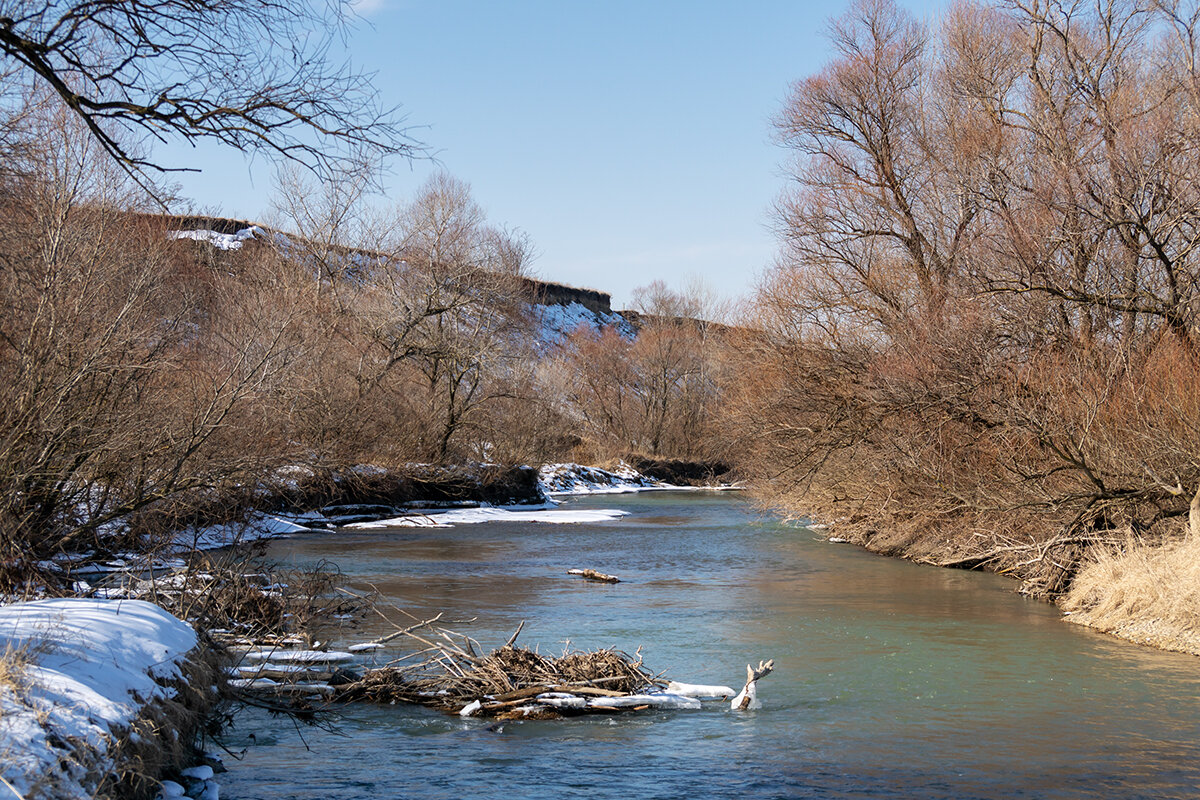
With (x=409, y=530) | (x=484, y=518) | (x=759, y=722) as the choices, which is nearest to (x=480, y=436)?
(x=484, y=518)

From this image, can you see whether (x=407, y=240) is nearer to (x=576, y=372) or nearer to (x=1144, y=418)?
(x=1144, y=418)

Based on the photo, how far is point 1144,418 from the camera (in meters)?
15.9

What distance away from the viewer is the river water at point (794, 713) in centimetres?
773

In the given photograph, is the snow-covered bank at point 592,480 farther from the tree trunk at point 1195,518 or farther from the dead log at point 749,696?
the dead log at point 749,696

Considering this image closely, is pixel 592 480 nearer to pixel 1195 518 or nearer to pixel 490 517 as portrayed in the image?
pixel 490 517

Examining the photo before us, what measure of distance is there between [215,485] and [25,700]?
11.4m

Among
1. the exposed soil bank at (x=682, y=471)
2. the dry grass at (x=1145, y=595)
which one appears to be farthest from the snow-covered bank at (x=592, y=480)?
the dry grass at (x=1145, y=595)

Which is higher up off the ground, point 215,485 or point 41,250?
point 41,250

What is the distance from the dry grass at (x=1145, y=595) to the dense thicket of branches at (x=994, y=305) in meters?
0.92

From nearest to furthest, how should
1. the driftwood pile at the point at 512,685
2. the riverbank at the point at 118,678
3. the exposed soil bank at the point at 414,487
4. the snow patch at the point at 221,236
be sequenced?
the riverbank at the point at 118,678, the driftwood pile at the point at 512,685, the exposed soil bank at the point at 414,487, the snow patch at the point at 221,236

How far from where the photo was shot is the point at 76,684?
5.19 m

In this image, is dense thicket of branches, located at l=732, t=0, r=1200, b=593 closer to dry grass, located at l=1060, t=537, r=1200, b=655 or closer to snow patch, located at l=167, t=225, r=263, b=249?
dry grass, located at l=1060, t=537, r=1200, b=655

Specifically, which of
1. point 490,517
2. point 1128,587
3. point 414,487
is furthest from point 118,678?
point 414,487

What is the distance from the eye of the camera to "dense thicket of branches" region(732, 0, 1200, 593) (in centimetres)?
1691
